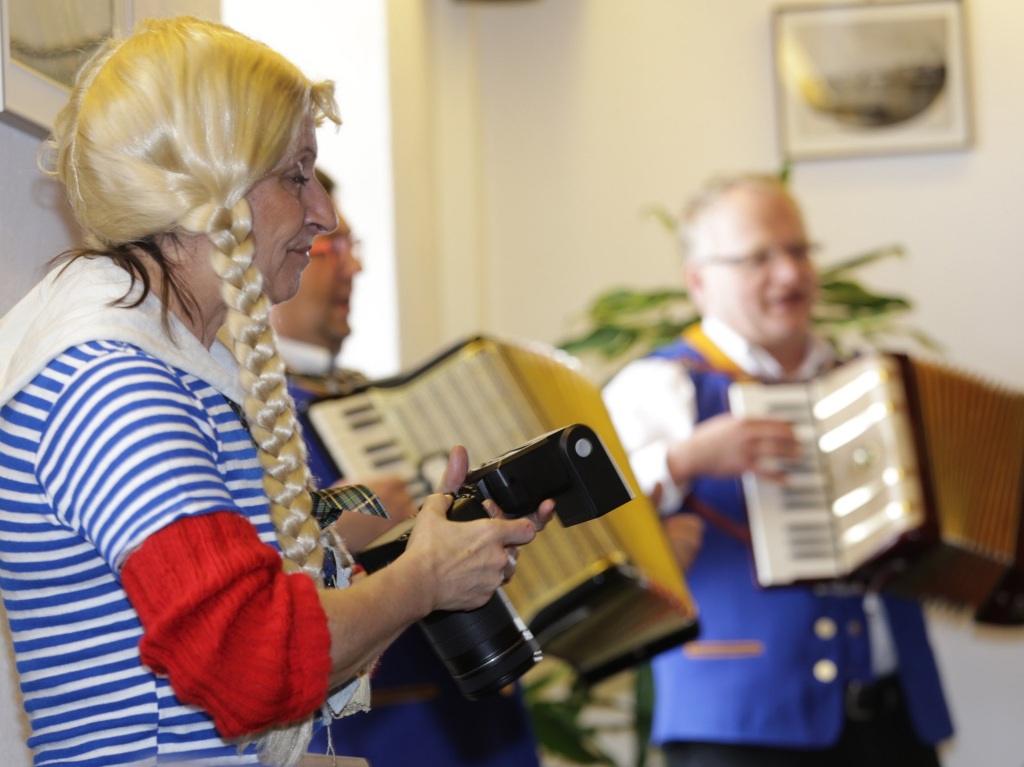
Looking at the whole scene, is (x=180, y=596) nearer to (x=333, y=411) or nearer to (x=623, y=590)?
(x=333, y=411)

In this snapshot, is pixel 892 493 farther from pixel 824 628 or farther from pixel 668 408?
pixel 668 408

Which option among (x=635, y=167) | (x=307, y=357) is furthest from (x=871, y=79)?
(x=307, y=357)

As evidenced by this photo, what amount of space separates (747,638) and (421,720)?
0.75 m

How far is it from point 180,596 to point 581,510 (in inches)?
16.4

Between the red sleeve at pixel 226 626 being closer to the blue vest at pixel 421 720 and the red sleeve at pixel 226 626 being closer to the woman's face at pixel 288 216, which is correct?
the woman's face at pixel 288 216

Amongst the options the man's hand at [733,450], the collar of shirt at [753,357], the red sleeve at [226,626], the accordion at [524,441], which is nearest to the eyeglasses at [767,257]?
the collar of shirt at [753,357]

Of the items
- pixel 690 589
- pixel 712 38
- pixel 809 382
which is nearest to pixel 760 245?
pixel 809 382

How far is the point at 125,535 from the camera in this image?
99cm

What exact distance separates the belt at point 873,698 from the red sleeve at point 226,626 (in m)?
1.76

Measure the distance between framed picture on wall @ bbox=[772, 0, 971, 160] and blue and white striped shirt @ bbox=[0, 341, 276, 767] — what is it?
3433 millimetres

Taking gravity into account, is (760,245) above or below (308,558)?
above

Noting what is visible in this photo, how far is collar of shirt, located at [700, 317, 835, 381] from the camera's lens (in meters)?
2.84

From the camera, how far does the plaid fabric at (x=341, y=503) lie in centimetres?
127

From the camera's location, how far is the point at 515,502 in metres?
1.25
